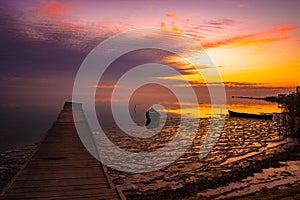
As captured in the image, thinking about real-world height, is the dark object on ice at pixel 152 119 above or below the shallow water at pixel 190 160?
above

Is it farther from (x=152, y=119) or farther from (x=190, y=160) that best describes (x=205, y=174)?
(x=152, y=119)

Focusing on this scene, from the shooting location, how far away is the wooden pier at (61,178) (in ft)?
18.9

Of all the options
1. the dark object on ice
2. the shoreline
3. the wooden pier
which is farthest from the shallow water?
the dark object on ice

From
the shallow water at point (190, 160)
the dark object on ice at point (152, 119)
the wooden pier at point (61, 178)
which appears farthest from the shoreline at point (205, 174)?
the dark object on ice at point (152, 119)

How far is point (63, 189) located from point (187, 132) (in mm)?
19120

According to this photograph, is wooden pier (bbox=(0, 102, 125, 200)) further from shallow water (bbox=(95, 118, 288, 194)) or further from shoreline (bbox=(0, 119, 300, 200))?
shallow water (bbox=(95, 118, 288, 194))

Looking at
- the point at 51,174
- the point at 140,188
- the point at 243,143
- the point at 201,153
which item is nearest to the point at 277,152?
the point at 243,143

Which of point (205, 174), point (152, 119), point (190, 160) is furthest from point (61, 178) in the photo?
point (152, 119)

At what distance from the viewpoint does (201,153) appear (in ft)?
53.8

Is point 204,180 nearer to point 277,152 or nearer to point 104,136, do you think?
point 277,152

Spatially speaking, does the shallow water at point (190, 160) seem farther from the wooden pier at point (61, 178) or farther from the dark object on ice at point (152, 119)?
the dark object on ice at point (152, 119)

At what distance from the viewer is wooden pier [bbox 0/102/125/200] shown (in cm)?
575

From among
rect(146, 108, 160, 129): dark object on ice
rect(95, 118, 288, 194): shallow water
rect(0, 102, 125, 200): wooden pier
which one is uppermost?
rect(0, 102, 125, 200): wooden pier

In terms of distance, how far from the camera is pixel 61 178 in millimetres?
6941
